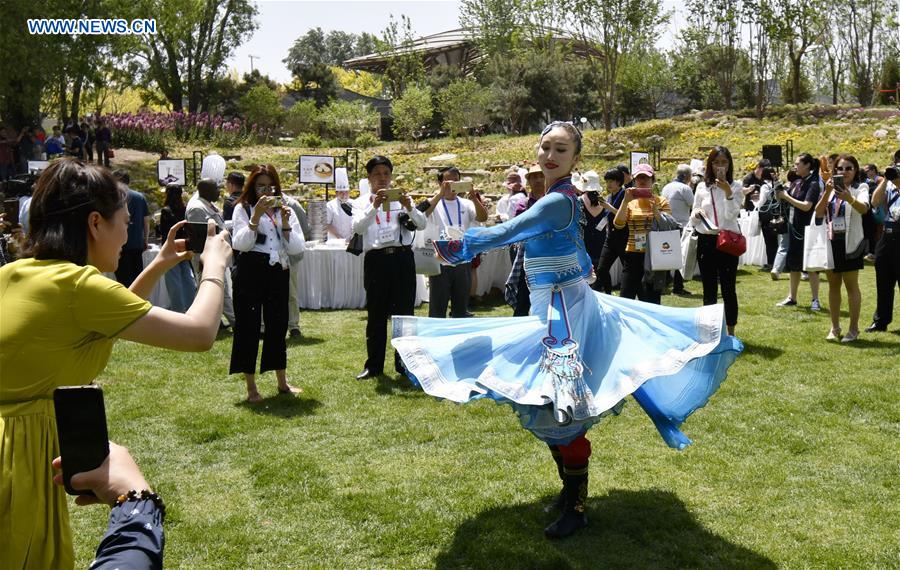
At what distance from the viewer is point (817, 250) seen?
8977 mm

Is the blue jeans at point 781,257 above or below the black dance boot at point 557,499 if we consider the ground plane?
above

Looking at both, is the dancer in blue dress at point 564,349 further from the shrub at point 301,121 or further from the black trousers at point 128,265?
the shrub at point 301,121

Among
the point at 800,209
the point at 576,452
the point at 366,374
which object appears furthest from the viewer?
the point at 800,209

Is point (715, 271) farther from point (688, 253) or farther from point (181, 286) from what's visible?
point (181, 286)

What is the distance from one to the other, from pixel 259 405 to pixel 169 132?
29655 millimetres

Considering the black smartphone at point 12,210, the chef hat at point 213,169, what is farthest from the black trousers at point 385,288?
the black smartphone at point 12,210

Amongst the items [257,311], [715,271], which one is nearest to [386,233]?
[257,311]

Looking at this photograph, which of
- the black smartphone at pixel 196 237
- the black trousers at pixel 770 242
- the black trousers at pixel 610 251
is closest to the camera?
the black smartphone at pixel 196 237

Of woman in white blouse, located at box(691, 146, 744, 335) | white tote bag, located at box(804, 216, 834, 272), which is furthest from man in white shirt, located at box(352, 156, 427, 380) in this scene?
white tote bag, located at box(804, 216, 834, 272)

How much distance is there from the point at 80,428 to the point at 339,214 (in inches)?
418

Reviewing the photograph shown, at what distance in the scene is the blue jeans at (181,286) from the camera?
35.3 feet

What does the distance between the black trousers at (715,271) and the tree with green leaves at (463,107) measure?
97.3ft

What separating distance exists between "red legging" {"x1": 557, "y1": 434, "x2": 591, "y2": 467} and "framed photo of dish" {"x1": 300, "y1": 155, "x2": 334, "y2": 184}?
48.0ft

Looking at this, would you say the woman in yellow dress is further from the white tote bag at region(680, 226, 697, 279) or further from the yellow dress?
the white tote bag at region(680, 226, 697, 279)
